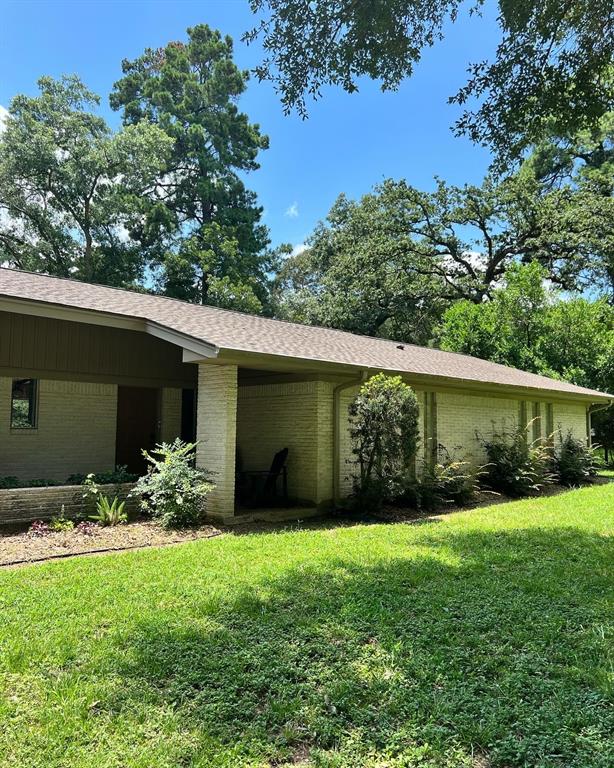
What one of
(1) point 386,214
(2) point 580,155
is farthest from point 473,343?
(2) point 580,155

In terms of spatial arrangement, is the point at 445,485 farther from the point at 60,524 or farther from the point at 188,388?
the point at 60,524

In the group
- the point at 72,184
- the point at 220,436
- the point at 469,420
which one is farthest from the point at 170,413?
the point at 72,184

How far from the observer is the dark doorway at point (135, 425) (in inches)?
470

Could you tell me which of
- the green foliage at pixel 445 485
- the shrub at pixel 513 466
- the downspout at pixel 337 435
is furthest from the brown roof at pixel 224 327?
the green foliage at pixel 445 485

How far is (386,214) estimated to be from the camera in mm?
27703

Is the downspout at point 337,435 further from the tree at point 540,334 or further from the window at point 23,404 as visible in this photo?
the tree at point 540,334

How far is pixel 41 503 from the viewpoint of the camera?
26.0 feet

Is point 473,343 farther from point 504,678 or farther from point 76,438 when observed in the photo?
point 504,678

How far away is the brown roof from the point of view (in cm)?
840

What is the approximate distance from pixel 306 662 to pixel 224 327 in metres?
6.88

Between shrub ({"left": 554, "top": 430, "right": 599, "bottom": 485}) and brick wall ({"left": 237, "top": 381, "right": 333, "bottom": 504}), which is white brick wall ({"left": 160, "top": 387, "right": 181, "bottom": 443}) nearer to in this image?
brick wall ({"left": 237, "top": 381, "right": 333, "bottom": 504})

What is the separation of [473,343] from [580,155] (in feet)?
55.7

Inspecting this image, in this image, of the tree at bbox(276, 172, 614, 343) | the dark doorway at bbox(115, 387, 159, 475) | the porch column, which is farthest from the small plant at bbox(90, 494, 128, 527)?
the tree at bbox(276, 172, 614, 343)

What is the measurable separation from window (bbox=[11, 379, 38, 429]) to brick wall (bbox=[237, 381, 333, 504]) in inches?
163
